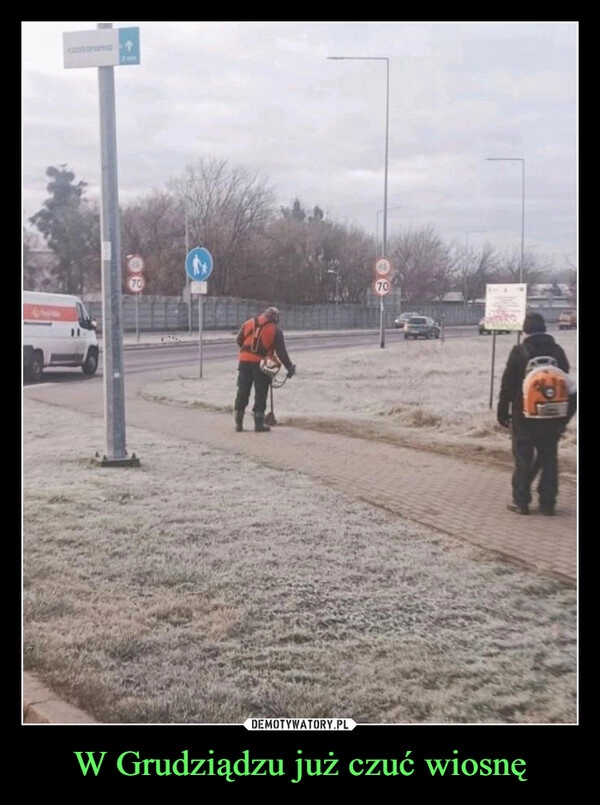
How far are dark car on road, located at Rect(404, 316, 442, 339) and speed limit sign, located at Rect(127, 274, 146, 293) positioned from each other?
1629 mm

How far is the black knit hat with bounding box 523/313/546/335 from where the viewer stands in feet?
15.1

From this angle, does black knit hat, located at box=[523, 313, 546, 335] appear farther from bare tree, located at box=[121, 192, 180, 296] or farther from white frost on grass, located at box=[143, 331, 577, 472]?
bare tree, located at box=[121, 192, 180, 296]

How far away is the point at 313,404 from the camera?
615cm

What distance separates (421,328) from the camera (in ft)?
17.9

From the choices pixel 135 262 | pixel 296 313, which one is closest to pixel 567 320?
pixel 296 313

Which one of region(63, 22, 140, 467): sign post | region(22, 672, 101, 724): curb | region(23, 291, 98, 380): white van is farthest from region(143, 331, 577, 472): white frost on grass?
region(22, 672, 101, 724): curb

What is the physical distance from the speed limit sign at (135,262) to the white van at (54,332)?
44 cm

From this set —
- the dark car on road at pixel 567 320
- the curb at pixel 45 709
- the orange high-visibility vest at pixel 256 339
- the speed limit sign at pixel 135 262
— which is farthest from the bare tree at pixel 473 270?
the curb at pixel 45 709

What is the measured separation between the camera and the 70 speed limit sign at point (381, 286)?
5.20 meters

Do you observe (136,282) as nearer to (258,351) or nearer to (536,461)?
(258,351)

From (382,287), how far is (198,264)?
3.42 feet

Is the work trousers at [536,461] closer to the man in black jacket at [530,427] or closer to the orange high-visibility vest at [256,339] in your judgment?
the man in black jacket at [530,427]
